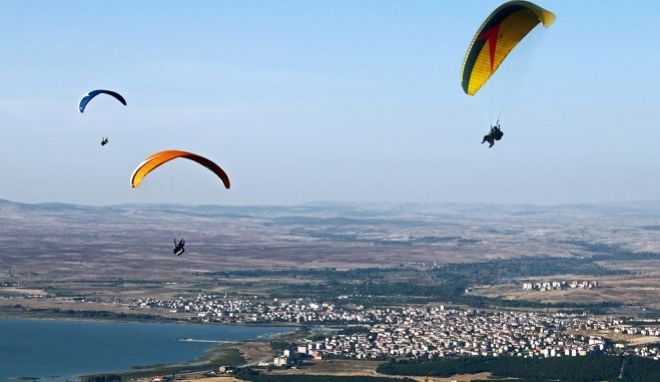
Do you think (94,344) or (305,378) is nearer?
(305,378)

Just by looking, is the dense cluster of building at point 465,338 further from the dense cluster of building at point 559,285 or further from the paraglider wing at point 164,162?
the paraglider wing at point 164,162

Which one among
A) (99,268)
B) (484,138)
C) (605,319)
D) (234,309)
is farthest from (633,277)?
(484,138)

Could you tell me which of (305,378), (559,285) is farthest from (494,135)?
(559,285)

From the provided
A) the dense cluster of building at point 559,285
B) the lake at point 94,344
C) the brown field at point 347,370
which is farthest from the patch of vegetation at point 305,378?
the dense cluster of building at point 559,285

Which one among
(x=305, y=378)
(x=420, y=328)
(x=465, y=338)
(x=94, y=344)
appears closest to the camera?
(x=305, y=378)

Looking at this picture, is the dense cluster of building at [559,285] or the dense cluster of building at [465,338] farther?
the dense cluster of building at [559,285]

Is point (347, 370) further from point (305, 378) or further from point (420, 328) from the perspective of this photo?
point (420, 328)

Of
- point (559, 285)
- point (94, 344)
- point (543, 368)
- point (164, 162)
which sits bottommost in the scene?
point (94, 344)
